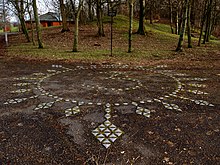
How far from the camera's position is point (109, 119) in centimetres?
377

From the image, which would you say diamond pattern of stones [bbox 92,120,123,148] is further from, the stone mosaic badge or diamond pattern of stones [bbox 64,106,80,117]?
diamond pattern of stones [bbox 64,106,80,117]

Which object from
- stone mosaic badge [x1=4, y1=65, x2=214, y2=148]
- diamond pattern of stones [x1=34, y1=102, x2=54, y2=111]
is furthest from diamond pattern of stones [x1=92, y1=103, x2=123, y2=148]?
diamond pattern of stones [x1=34, y1=102, x2=54, y2=111]

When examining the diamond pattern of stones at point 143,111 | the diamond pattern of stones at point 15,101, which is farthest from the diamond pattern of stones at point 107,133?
the diamond pattern of stones at point 15,101

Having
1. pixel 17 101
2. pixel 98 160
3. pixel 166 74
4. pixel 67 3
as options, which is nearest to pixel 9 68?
pixel 17 101

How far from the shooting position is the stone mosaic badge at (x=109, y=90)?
4.23 meters

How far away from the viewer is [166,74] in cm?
745

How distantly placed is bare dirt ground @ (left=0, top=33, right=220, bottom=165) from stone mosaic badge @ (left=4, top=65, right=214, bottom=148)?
0.06 ft

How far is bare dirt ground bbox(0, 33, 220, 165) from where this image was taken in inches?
108

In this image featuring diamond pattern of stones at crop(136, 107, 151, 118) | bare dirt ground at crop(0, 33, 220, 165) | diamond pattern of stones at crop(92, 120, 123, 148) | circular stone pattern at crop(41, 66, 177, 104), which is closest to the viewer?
bare dirt ground at crop(0, 33, 220, 165)

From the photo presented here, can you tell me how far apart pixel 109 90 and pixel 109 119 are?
185cm

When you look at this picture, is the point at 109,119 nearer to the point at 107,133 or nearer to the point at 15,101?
the point at 107,133

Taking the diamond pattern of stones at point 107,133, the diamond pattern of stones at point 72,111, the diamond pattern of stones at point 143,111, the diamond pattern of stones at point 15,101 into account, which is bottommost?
the diamond pattern of stones at point 107,133

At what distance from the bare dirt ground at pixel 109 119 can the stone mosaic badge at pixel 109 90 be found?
0.06 ft

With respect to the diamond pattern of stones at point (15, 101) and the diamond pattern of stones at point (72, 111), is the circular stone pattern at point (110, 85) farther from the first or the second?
the diamond pattern of stones at point (15, 101)
